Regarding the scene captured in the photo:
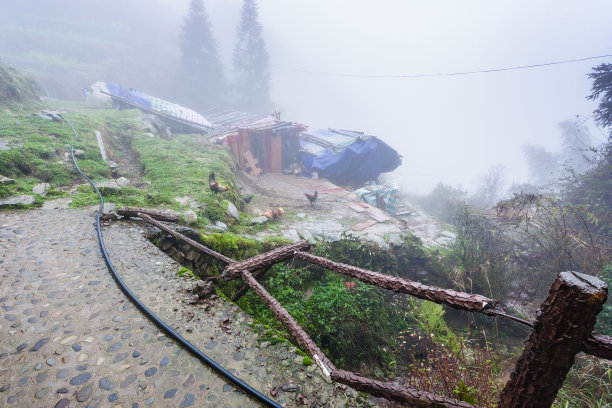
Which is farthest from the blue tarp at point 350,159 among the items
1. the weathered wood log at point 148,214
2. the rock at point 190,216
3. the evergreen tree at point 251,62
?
the evergreen tree at point 251,62

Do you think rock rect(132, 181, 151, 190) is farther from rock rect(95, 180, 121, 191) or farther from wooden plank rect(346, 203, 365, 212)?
wooden plank rect(346, 203, 365, 212)

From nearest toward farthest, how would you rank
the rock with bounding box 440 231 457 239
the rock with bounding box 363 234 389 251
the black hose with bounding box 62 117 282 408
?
1. the black hose with bounding box 62 117 282 408
2. the rock with bounding box 363 234 389 251
3. the rock with bounding box 440 231 457 239

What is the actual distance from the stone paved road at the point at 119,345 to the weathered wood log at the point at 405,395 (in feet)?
1.55

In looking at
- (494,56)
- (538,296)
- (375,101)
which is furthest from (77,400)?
(494,56)

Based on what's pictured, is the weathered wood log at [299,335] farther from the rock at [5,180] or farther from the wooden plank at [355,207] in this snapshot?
the wooden plank at [355,207]

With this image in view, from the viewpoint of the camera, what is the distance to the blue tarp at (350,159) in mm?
14906

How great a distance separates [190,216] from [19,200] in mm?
3035

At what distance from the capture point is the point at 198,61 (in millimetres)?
33000

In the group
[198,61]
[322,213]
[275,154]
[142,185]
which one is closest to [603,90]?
[322,213]

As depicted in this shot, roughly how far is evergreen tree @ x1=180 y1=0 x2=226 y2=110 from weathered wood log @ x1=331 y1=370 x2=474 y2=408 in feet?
118

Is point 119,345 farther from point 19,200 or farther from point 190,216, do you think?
point 19,200

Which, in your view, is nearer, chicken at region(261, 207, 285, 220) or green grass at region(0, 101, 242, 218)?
green grass at region(0, 101, 242, 218)

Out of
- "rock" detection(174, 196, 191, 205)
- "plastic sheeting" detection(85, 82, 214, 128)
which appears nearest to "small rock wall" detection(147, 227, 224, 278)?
"rock" detection(174, 196, 191, 205)

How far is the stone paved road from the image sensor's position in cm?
194
